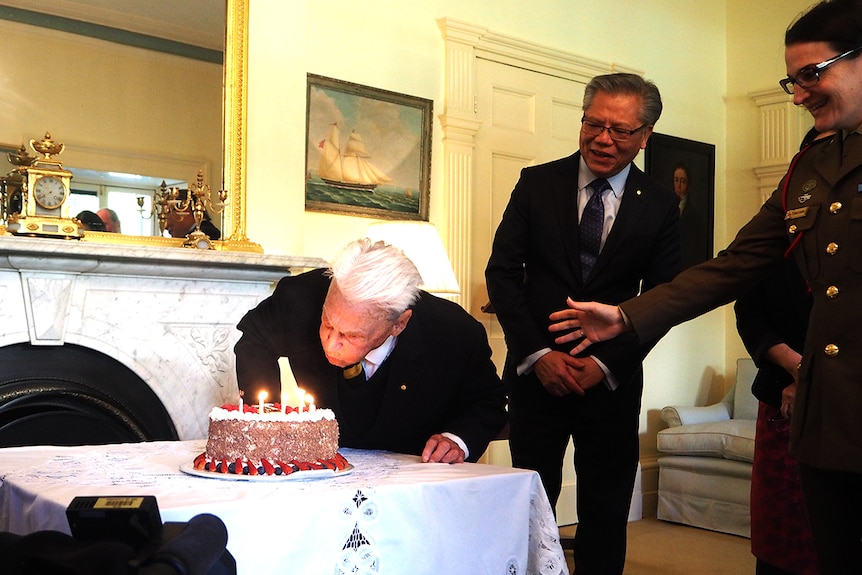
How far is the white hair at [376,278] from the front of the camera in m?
2.23

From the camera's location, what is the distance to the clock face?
3293 mm

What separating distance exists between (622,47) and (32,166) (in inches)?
147

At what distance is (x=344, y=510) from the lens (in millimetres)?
1650

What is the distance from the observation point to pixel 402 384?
7.74 feet

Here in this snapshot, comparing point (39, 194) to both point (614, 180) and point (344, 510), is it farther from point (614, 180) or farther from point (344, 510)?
point (344, 510)

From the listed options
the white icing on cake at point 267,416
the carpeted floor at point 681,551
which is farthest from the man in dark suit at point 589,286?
the carpeted floor at point 681,551

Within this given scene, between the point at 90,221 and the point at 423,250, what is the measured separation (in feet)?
4.40

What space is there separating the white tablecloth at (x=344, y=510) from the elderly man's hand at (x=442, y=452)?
38 millimetres

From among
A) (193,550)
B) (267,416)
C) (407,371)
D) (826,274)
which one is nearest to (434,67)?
(407,371)

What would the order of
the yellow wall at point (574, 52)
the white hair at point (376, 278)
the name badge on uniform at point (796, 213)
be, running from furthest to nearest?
the yellow wall at point (574, 52) → the white hair at point (376, 278) → the name badge on uniform at point (796, 213)

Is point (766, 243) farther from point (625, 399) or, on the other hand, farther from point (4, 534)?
point (4, 534)

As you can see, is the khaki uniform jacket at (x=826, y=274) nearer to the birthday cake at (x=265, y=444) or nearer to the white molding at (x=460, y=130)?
the birthday cake at (x=265, y=444)

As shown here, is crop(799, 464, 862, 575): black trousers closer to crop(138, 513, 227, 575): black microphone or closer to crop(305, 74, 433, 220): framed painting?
crop(138, 513, 227, 575): black microphone

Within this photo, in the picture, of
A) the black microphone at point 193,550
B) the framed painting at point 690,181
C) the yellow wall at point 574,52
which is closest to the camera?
the black microphone at point 193,550
